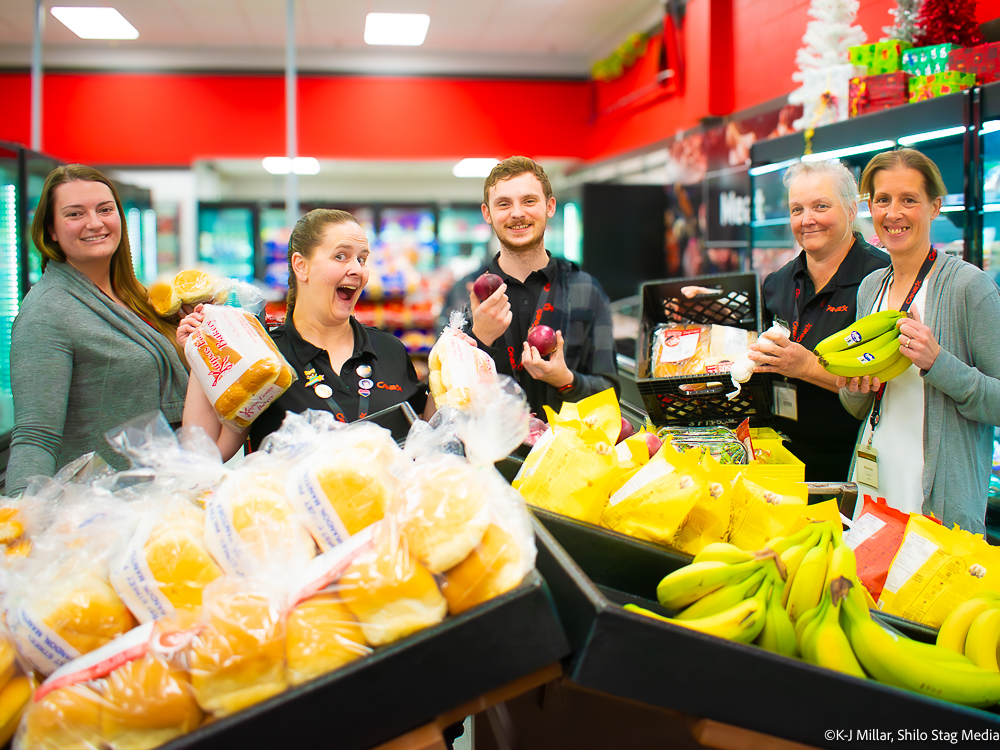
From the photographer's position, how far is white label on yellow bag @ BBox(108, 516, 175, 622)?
937mm

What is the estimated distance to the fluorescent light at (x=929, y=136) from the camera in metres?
2.77

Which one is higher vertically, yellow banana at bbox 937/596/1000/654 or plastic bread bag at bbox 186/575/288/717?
plastic bread bag at bbox 186/575/288/717

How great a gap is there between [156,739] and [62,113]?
9972 millimetres

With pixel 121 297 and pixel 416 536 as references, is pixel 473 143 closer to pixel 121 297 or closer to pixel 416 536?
pixel 121 297

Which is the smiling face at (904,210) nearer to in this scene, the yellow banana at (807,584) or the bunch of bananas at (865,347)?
the bunch of bananas at (865,347)

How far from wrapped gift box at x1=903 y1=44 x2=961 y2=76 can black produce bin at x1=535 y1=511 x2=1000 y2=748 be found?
3.26 m

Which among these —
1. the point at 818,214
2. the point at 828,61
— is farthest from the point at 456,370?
the point at 828,61

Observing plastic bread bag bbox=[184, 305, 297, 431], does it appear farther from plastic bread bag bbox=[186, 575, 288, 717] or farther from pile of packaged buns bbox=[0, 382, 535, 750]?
plastic bread bag bbox=[186, 575, 288, 717]

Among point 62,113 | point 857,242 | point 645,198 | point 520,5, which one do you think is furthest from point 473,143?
point 857,242

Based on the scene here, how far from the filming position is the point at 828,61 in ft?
13.1

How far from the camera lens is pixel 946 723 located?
3.10 ft

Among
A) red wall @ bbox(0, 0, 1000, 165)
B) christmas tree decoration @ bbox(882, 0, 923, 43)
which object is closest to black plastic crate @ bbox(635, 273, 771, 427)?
christmas tree decoration @ bbox(882, 0, 923, 43)

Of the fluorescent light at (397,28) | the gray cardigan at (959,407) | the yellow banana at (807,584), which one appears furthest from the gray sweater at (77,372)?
the fluorescent light at (397,28)

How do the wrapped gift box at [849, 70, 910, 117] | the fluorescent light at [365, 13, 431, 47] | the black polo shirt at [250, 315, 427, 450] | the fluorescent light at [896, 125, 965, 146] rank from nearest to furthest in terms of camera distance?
the black polo shirt at [250, 315, 427, 450]
the fluorescent light at [896, 125, 965, 146]
the wrapped gift box at [849, 70, 910, 117]
the fluorescent light at [365, 13, 431, 47]
